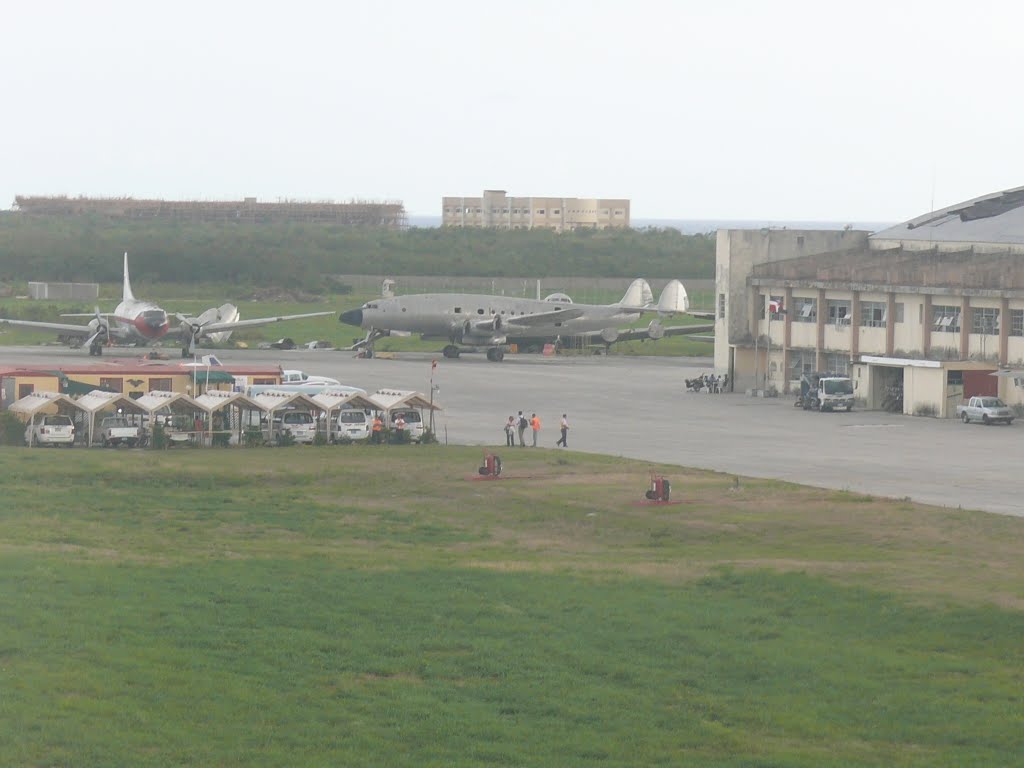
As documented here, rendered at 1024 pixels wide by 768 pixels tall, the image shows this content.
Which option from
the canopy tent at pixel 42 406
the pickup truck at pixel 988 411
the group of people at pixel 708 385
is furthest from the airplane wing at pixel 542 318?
the canopy tent at pixel 42 406

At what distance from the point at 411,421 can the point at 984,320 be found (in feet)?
84.8

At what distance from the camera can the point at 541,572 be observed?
3042cm

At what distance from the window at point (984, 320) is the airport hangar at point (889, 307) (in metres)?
0.04

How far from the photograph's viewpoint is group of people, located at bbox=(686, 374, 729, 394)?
2960 inches

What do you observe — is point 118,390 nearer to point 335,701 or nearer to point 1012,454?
point 1012,454

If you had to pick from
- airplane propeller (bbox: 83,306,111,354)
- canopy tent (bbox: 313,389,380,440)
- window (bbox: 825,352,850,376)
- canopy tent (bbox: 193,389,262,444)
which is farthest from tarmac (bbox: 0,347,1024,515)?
canopy tent (bbox: 193,389,262,444)

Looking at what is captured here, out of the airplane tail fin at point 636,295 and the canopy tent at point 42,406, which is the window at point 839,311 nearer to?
the airplane tail fin at point 636,295

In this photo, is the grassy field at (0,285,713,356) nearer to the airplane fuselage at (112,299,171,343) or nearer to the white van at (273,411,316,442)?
the airplane fuselage at (112,299,171,343)

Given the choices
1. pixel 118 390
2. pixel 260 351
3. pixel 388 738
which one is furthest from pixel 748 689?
pixel 260 351

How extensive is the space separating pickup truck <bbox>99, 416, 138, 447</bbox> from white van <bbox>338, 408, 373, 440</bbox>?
644 centimetres

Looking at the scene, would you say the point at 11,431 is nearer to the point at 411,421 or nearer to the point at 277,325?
the point at 411,421

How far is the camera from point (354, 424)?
5338cm

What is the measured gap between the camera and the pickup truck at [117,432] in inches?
2020

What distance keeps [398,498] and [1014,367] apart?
32513mm
